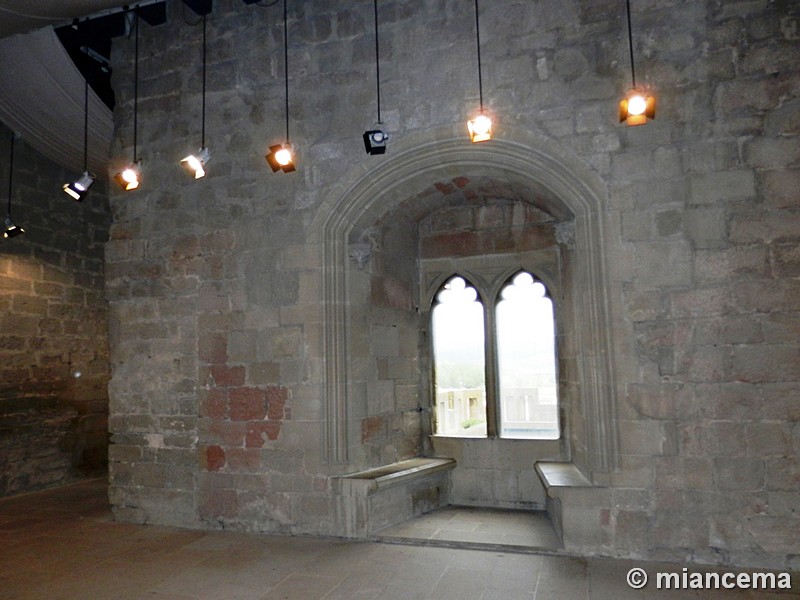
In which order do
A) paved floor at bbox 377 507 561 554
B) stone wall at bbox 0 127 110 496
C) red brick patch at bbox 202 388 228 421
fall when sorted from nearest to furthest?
paved floor at bbox 377 507 561 554 → red brick patch at bbox 202 388 228 421 → stone wall at bbox 0 127 110 496

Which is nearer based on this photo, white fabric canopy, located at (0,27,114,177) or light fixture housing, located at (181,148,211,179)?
light fixture housing, located at (181,148,211,179)

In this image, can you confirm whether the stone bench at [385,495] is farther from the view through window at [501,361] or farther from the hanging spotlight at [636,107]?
the hanging spotlight at [636,107]

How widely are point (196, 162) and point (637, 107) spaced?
3.10 metres

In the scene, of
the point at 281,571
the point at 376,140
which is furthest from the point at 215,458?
the point at 376,140

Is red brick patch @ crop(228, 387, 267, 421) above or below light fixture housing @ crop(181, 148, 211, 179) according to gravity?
below

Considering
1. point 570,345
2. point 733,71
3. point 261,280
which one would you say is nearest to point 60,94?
point 261,280

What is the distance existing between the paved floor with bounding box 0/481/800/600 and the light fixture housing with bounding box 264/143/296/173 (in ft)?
8.91

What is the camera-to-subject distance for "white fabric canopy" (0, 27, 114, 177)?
4980 mm

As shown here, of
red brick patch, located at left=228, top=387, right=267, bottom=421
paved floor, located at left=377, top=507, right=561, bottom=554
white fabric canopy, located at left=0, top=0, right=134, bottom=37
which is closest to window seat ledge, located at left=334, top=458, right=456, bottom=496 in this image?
paved floor, located at left=377, top=507, right=561, bottom=554

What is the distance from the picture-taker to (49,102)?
5684 millimetres

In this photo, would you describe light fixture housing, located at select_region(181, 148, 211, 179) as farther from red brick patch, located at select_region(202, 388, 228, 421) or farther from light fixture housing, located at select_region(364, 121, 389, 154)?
red brick patch, located at select_region(202, 388, 228, 421)

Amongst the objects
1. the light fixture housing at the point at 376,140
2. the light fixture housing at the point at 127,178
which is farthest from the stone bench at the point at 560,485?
the light fixture housing at the point at 127,178

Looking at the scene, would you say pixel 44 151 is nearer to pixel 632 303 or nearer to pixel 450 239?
pixel 450 239

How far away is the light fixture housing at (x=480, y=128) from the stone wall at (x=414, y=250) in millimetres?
282
